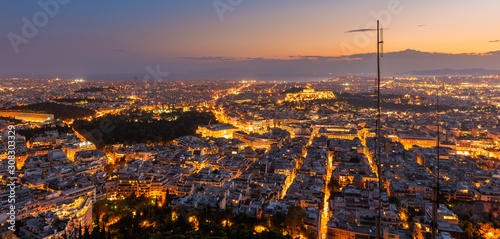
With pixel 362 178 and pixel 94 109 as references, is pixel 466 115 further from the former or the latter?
pixel 94 109

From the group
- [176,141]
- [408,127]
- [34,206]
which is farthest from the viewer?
[408,127]

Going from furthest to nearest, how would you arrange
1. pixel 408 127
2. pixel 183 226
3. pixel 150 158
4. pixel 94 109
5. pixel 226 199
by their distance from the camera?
pixel 94 109
pixel 408 127
pixel 150 158
pixel 226 199
pixel 183 226

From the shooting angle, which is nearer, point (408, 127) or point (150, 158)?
point (150, 158)

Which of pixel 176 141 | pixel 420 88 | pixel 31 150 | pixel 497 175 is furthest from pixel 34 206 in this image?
pixel 420 88

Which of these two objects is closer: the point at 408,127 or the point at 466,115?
the point at 408,127

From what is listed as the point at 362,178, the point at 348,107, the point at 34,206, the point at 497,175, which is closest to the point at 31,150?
the point at 34,206

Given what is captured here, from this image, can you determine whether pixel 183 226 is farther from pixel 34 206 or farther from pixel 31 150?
pixel 31 150

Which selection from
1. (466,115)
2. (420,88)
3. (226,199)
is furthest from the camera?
(420,88)

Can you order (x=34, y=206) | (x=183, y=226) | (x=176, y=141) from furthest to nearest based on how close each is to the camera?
(x=176, y=141) → (x=34, y=206) → (x=183, y=226)
